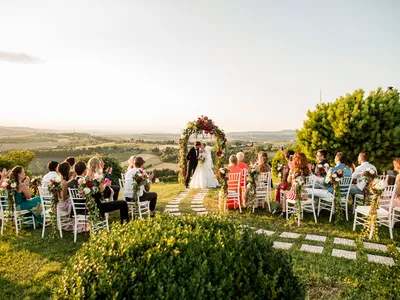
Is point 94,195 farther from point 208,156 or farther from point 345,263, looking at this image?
point 208,156

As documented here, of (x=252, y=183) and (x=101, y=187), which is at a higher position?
(x=101, y=187)

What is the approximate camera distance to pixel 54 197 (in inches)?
231

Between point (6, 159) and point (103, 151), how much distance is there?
3.92 meters

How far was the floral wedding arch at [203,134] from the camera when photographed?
45.0 feet

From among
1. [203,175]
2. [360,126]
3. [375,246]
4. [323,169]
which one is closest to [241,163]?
[323,169]

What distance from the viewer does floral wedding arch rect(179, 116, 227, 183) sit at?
45.0 ft

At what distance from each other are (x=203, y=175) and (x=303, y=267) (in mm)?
8946

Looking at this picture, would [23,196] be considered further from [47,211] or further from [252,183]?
[252,183]

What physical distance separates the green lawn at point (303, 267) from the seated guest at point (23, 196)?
0.52 m

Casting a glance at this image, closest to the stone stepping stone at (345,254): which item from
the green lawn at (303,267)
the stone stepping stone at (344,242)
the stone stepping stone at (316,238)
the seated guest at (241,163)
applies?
the green lawn at (303,267)

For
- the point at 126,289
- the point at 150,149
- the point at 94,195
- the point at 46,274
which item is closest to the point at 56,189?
the point at 94,195

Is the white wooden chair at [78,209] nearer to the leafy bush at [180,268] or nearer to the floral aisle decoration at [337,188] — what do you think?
the leafy bush at [180,268]

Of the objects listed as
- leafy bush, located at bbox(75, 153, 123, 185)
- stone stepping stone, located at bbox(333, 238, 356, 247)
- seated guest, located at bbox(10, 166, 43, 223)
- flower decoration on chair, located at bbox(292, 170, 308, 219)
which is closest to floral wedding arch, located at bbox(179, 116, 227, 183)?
leafy bush, located at bbox(75, 153, 123, 185)

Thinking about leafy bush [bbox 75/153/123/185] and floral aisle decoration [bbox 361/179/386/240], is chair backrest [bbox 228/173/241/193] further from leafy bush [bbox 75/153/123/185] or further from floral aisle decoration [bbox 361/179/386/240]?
leafy bush [bbox 75/153/123/185]
